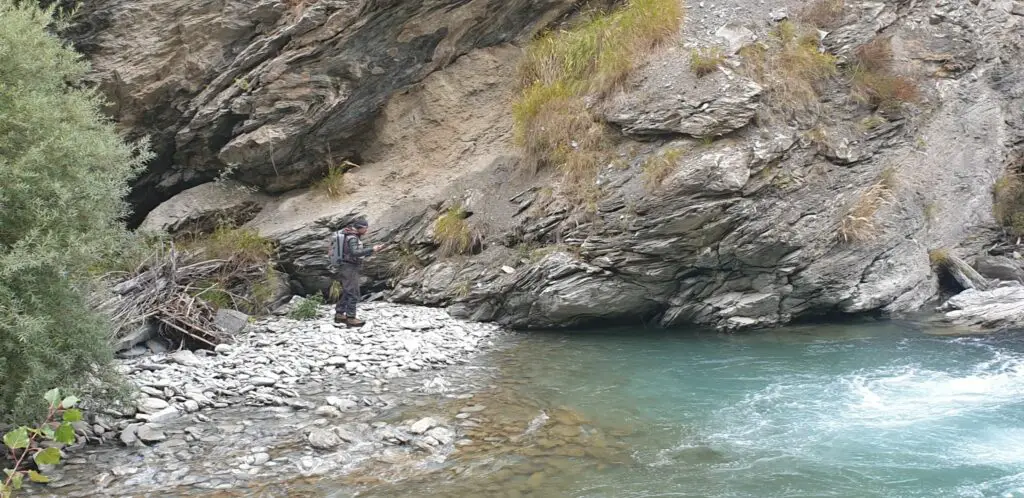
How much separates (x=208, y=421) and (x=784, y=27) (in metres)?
11.8

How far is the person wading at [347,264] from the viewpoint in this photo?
12156 millimetres

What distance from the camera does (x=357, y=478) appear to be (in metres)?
6.45

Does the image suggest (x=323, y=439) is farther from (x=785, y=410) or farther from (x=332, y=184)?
(x=332, y=184)

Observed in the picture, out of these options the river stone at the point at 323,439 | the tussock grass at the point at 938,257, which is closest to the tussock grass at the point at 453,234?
the river stone at the point at 323,439

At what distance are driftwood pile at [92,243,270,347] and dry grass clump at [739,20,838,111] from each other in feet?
32.4

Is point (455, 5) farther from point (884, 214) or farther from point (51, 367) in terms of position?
point (51, 367)

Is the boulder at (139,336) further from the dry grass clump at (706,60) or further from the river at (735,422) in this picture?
the dry grass clump at (706,60)

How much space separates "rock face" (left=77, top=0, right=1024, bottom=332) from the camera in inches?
472

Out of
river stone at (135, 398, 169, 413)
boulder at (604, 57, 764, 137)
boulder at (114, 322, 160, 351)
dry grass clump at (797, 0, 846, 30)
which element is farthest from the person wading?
dry grass clump at (797, 0, 846, 30)

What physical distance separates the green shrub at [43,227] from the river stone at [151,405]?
760 millimetres

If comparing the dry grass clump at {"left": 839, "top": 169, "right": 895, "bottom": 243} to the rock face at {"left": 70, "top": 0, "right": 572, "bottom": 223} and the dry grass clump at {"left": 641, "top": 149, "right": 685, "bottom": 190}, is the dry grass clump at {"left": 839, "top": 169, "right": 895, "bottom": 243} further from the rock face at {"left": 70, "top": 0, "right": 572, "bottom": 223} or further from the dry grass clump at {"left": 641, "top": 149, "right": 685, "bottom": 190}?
the rock face at {"left": 70, "top": 0, "right": 572, "bottom": 223}

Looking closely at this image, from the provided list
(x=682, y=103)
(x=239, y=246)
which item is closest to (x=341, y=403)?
(x=239, y=246)

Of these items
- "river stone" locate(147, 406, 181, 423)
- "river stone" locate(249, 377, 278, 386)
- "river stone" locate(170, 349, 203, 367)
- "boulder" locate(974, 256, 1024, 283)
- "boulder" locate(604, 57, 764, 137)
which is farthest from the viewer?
"boulder" locate(974, 256, 1024, 283)

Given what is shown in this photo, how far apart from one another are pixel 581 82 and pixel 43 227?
382 inches
